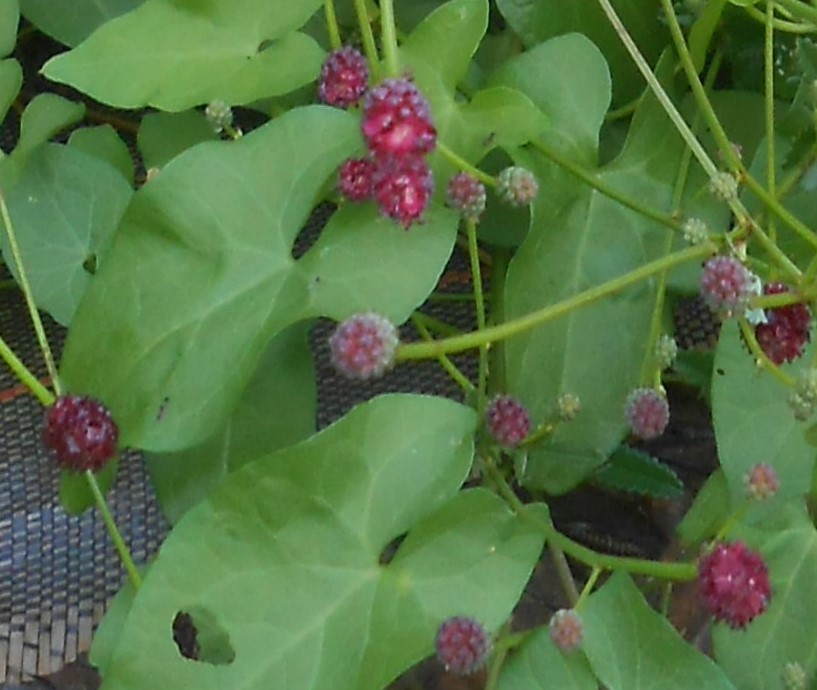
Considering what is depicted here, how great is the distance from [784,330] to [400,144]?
0.55 feet

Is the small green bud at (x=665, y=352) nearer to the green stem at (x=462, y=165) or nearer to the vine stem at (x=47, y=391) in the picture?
the green stem at (x=462, y=165)

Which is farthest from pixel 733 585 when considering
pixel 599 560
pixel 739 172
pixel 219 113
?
pixel 219 113

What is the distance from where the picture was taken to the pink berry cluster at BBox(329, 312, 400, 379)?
1.33ft

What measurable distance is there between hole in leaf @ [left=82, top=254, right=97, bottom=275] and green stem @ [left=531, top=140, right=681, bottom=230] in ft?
0.69

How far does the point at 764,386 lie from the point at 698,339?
0.49 ft

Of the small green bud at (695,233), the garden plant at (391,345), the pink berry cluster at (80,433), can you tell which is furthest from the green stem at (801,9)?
the pink berry cluster at (80,433)

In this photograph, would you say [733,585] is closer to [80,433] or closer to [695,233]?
[695,233]

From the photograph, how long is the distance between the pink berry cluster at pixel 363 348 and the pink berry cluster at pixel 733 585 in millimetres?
141

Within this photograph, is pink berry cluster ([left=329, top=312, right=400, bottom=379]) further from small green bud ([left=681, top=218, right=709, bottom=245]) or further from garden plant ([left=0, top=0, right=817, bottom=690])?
small green bud ([left=681, top=218, right=709, bottom=245])

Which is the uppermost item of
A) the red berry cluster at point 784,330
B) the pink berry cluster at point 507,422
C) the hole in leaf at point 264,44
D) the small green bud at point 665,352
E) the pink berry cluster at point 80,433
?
the hole in leaf at point 264,44

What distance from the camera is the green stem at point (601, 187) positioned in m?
0.48

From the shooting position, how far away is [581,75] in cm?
54

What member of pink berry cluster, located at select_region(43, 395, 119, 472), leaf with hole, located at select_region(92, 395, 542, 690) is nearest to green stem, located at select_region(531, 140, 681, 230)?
leaf with hole, located at select_region(92, 395, 542, 690)

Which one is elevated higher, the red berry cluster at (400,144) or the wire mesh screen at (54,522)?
the red berry cluster at (400,144)
